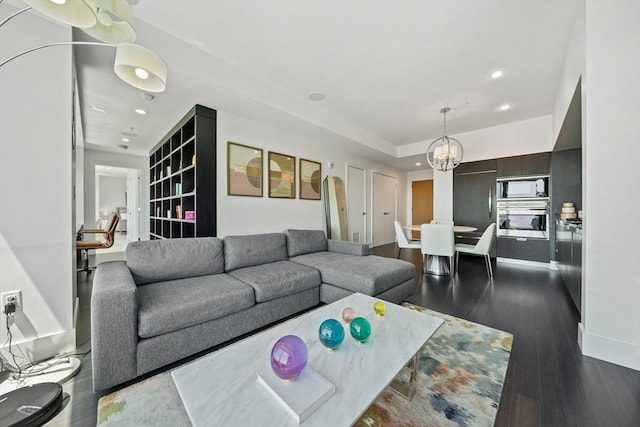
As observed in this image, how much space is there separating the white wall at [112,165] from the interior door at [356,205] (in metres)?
5.25

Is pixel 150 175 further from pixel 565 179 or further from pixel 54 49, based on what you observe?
pixel 565 179

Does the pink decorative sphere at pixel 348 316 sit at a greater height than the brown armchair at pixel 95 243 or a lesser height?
lesser

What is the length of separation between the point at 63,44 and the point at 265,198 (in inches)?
97.1

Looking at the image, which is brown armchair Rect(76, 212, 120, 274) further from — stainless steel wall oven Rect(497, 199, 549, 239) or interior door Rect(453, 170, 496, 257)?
stainless steel wall oven Rect(497, 199, 549, 239)

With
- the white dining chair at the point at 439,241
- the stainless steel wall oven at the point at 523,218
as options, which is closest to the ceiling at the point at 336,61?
the stainless steel wall oven at the point at 523,218

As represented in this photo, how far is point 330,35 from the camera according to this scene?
223 centimetres

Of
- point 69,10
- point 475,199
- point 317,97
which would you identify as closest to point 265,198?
point 317,97

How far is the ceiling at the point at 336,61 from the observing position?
6.52ft

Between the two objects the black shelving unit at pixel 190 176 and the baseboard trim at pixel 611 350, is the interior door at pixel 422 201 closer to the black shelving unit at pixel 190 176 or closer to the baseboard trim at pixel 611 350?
the baseboard trim at pixel 611 350

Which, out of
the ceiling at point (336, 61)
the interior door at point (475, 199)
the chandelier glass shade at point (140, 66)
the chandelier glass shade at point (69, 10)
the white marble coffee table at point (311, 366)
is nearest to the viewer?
the white marble coffee table at point (311, 366)

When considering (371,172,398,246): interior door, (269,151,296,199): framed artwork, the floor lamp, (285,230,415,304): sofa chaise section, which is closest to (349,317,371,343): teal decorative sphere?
(285,230,415,304): sofa chaise section

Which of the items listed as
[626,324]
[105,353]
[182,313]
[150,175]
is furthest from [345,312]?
[150,175]

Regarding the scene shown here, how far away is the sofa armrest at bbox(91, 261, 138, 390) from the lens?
1332 millimetres

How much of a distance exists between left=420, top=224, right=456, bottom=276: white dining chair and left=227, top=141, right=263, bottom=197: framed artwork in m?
2.61
